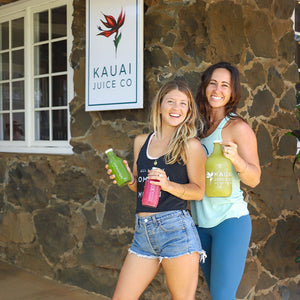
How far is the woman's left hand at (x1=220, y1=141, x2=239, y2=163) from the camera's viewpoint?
2.38 meters

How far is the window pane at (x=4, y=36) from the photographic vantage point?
5.69 m

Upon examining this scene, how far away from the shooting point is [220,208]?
2596mm

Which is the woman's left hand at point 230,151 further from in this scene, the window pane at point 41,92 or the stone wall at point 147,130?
the window pane at point 41,92

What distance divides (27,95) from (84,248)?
Result: 6.00 ft

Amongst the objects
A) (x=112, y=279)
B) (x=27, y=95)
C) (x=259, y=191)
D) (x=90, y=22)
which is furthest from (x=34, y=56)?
(x=259, y=191)

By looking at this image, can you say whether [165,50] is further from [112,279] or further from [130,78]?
[112,279]

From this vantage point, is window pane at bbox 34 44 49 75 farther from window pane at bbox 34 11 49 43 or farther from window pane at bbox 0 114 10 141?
window pane at bbox 0 114 10 141

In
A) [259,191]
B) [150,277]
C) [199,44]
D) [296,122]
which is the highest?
[199,44]

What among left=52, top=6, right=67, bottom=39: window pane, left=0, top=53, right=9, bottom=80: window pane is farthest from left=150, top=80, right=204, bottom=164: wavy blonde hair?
left=0, top=53, right=9, bottom=80: window pane

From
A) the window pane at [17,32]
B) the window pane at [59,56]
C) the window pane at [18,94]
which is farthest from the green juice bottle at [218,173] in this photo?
the window pane at [17,32]

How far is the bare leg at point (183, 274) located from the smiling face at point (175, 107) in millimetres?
707

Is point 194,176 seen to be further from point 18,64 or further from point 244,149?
point 18,64

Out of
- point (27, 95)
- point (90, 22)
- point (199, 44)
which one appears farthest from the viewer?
point (27, 95)

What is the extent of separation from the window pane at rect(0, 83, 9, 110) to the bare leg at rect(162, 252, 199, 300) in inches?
149
